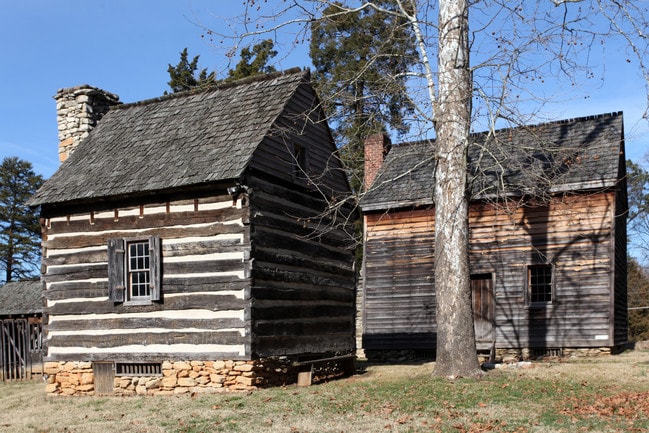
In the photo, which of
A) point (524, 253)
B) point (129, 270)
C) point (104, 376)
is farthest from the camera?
point (524, 253)

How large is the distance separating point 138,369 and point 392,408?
6793 millimetres

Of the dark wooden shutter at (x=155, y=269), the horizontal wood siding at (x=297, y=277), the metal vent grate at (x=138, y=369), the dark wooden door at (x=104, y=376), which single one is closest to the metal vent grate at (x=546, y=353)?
the horizontal wood siding at (x=297, y=277)

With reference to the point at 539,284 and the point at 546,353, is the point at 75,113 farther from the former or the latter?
the point at 546,353

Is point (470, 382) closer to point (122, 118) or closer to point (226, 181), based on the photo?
point (226, 181)

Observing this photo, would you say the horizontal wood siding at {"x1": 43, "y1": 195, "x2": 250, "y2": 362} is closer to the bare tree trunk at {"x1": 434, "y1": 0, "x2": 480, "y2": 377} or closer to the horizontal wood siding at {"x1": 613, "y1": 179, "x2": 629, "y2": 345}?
the bare tree trunk at {"x1": 434, "y1": 0, "x2": 480, "y2": 377}

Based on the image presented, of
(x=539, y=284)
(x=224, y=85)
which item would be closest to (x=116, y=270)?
(x=224, y=85)

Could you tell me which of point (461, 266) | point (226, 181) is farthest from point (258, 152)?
point (461, 266)

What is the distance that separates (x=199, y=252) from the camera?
48.5 ft

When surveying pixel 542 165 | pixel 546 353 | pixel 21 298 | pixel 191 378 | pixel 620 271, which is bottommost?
pixel 546 353

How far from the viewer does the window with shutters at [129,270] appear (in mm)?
15586

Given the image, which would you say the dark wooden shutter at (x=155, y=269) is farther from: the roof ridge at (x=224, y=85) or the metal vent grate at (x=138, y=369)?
the roof ridge at (x=224, y=85)

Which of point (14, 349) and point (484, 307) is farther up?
point (484, 307)

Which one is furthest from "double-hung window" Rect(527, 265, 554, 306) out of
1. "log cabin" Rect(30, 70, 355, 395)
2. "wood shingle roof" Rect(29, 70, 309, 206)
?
"wood shingle roof" Rect(29, 70, 309, 206)

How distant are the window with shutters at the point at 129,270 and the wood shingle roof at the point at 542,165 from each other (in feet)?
22.6
